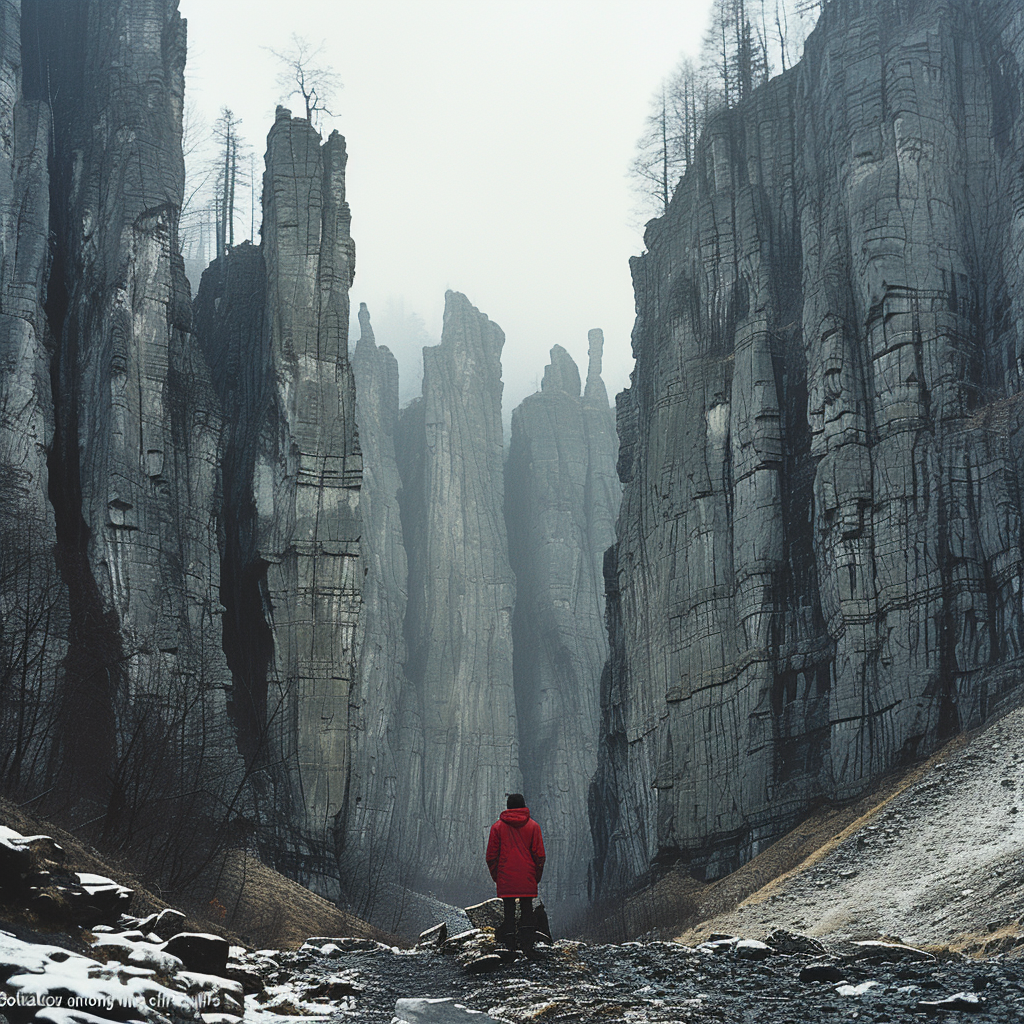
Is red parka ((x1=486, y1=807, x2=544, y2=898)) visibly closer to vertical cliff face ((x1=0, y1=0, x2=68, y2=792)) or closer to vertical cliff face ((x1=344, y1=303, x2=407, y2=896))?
vertical cliff face ((x1=0, y1=0, x2=68, y2=792))

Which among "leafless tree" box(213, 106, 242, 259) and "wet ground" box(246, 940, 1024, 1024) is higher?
"leafless tree" box(213, 106, 242, 259)

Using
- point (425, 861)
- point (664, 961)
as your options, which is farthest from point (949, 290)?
point (425, 861)

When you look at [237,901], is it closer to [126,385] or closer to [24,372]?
[24,372]

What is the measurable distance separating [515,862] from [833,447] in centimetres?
2414

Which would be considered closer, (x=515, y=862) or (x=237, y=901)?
(x=515, y=862)

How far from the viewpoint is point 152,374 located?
117 feet

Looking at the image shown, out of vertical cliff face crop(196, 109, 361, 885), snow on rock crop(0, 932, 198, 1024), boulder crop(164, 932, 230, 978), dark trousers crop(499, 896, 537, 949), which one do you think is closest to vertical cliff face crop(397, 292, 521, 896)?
vertical cliff face crop(196, 109, 361, 885)

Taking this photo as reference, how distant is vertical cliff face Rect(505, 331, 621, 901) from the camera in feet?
207

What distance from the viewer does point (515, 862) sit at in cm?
1104

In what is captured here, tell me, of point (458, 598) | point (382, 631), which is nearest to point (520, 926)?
point (382, 631)

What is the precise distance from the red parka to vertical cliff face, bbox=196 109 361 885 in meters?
24.2

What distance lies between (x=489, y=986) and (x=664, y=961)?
128 inches

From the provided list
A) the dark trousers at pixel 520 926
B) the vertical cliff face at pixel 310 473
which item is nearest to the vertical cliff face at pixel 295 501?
the vertical cliff face at pixel 310 473

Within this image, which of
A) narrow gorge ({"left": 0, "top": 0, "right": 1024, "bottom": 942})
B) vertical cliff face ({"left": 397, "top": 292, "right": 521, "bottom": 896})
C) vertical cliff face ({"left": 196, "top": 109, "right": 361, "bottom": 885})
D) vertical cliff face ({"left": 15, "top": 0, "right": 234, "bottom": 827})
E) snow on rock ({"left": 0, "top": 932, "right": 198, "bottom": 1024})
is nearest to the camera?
snow on rock ({"left": 0, "top": 932, "right": 198, "bottom": 1024})
